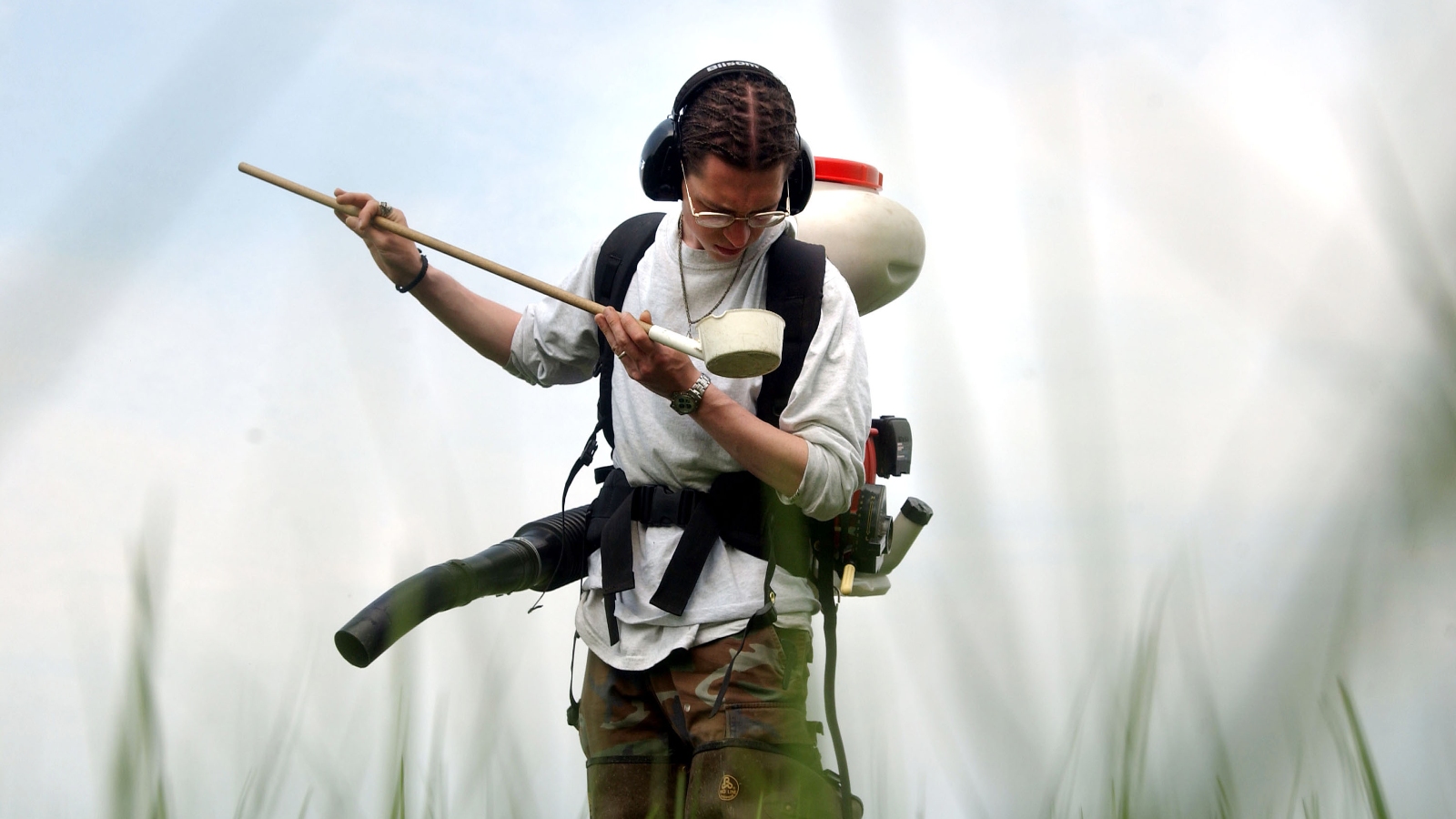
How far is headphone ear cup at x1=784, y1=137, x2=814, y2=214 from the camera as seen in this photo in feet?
9.97

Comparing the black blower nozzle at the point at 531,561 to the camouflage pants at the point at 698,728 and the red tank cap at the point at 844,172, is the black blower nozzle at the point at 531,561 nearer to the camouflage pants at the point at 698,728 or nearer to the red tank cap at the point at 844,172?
the camouflage pants at the point at 698,728

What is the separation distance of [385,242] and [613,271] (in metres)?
0.60

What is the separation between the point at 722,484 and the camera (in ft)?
9.37

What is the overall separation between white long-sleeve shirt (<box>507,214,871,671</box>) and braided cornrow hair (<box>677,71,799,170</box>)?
0.97ft

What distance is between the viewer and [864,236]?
135 inches

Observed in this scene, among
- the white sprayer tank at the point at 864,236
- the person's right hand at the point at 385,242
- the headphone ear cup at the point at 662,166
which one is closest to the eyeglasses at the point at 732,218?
the headphone ear cup at the point at 662,166

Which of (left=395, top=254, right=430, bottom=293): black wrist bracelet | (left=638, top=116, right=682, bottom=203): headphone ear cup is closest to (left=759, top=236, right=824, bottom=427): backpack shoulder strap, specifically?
(left=638, top=116, right=682, bottom=203): headphone ear cup

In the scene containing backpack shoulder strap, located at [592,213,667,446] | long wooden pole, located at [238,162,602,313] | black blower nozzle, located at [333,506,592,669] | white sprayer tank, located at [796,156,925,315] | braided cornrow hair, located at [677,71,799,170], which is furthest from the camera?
white sprayer tank, located at [796,156,925,315]

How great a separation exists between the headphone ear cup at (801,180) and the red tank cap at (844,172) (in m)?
0.48

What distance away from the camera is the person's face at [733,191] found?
2773 mm

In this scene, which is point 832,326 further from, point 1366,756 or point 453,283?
point 1366,756

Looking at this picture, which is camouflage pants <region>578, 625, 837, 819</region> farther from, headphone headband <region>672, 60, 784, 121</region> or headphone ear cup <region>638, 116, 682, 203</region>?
headphone headband <region>672, 60, 784, 121</region>

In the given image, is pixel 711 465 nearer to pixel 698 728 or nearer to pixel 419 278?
pixel 698 728

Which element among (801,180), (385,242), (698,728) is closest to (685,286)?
(801,180)
